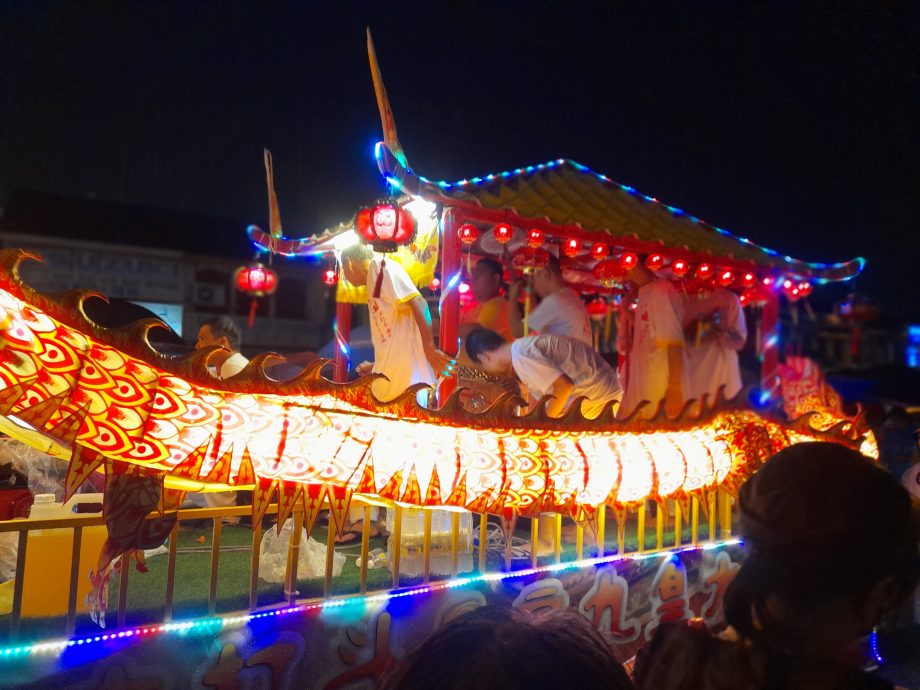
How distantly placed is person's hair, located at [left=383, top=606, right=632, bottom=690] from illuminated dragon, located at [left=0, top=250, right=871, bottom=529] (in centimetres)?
140

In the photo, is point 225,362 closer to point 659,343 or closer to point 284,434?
point 284,434

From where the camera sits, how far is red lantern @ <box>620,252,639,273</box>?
5.54m

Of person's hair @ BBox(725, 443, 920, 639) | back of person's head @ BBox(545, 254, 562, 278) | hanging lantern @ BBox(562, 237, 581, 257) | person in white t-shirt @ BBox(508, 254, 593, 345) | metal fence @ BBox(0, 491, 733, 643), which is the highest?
hanging lantern @ BBox(562, 237, 581, 257)

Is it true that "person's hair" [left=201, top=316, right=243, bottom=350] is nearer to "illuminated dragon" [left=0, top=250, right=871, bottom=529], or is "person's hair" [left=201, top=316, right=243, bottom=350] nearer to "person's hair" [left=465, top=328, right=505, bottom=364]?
"person's hair" [left=465, top=328, right=505, bottom=364]

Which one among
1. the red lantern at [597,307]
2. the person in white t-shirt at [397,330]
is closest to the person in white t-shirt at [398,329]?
the person in white t-shirt at [397,330]

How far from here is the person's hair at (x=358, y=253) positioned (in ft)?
15.4

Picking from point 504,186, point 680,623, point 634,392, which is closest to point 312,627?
point 680,623

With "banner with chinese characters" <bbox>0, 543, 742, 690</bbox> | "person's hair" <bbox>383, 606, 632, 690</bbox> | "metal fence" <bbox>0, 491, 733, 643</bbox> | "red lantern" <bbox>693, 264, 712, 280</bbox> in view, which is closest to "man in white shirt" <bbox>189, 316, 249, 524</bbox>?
"metal fence" <bbox>0, 491, 733, 643</bbox>

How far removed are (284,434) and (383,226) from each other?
241cm

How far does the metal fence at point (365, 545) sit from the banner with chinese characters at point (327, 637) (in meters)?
0.08

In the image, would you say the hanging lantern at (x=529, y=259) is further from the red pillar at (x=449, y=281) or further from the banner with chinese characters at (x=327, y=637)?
the banner with chinese characters at (x=327, y=637)

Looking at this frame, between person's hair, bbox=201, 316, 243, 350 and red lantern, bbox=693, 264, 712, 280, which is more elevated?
red lantern, bbox=693, 264, 712, 280

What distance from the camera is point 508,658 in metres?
0.85

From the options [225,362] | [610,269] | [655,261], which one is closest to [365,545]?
[225,362]
